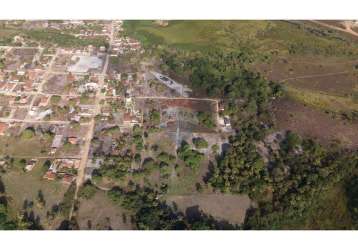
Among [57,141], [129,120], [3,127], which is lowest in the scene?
[57,141]

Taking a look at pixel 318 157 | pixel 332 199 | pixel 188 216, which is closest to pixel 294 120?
pixel 318 157

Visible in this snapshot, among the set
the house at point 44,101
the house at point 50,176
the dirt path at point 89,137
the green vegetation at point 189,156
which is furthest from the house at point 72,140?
the green vegetation at point 189,156

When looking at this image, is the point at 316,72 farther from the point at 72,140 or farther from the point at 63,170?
the point at 63,170

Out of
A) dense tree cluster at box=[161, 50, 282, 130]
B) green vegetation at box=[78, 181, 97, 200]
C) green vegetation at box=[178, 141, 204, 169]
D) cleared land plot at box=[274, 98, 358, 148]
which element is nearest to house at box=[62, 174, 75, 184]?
green vegetation at box=[78, 181, 97, 200]

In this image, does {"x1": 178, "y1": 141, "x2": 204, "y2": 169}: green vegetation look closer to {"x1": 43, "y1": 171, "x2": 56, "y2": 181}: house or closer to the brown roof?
{"x1": 43, "y1": 171, "x2": 56, "y2": 181}: house

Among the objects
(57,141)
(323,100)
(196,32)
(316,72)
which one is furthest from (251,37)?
(57,141)

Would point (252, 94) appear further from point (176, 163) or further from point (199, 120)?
point (176, 163)
